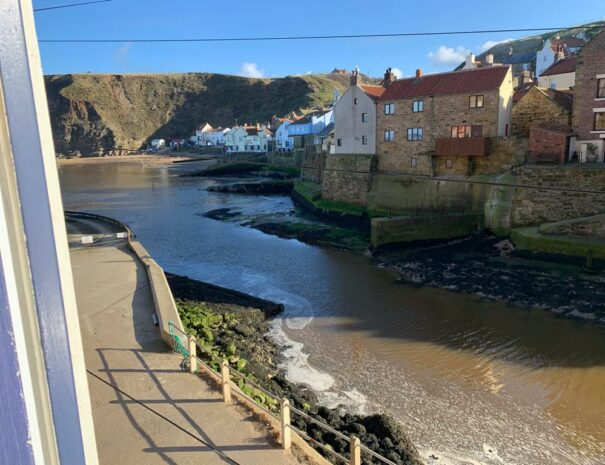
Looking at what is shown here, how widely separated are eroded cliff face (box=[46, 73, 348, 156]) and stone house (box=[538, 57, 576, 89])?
7918cm

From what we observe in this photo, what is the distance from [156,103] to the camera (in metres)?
150

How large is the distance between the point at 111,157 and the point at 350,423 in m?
126

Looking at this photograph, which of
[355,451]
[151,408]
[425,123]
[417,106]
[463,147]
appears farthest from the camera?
[417,106]

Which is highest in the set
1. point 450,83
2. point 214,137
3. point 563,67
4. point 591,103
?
point 563,67

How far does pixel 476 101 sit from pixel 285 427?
80.0 feet

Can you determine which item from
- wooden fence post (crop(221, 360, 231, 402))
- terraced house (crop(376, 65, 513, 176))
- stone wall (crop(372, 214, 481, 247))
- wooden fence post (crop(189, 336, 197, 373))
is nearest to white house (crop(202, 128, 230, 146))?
terraced house (crop(376, 65, 513, 176))

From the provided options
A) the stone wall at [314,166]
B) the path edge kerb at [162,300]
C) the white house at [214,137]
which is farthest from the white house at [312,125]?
the path edge kerb at [162,300]

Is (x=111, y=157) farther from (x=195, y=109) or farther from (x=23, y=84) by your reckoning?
(x=23, y=84)

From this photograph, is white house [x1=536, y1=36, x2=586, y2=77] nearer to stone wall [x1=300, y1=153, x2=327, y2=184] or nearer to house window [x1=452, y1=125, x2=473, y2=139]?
stone wall [x1=300, y1=153, x2=327, y2=184]

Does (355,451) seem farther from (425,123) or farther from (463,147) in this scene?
(425,123)

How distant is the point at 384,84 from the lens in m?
36.0

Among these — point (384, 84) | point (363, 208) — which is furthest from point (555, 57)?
point (363, 208)

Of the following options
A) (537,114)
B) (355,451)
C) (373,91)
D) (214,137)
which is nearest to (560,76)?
(537,114)

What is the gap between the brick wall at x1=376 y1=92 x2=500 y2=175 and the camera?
26281 millimetres
